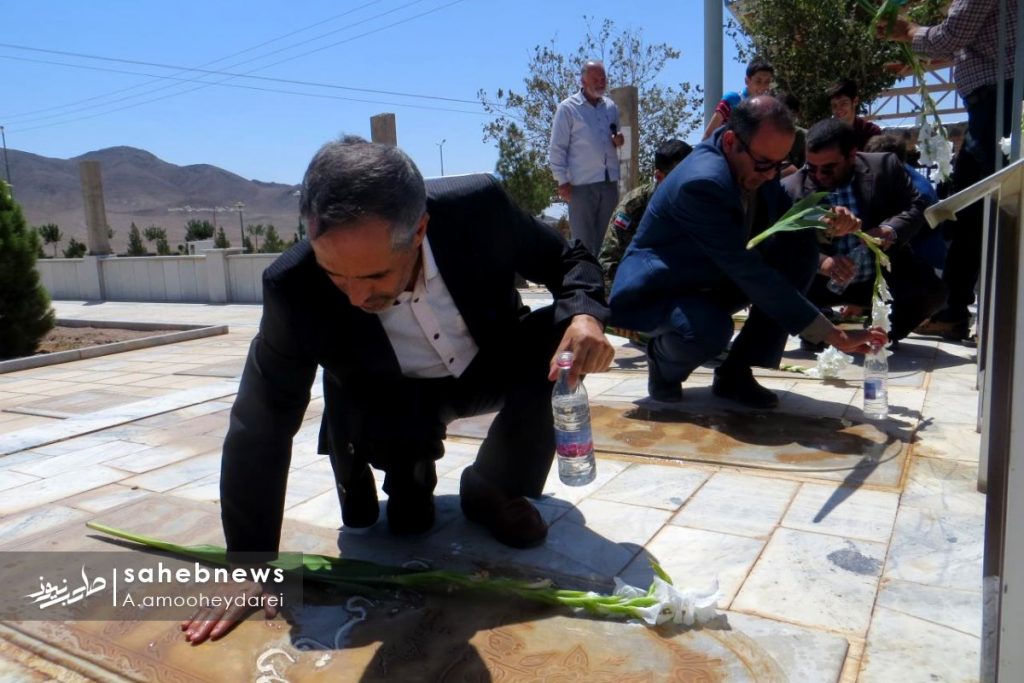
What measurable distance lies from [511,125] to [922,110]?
15.5m

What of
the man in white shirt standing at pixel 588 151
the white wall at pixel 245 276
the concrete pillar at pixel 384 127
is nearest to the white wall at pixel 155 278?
the white wall at pixel 245 276

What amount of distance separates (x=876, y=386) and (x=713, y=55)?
3999mm

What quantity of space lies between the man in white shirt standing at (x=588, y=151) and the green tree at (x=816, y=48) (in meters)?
4.58

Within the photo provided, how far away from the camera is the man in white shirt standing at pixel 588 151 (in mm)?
6684

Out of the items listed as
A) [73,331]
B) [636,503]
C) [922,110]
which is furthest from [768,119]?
[73,331]

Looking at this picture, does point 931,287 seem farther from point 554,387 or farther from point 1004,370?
point 1004,370

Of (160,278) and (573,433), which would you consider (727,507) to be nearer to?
(573,433)

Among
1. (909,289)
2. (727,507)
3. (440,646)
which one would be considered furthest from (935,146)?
(440,646)

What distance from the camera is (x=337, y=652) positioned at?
6.49 feet

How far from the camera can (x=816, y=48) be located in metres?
10.2

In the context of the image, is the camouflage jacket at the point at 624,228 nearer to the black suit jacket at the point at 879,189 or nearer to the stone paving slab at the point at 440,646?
the black suit jacket at the point at 879,189

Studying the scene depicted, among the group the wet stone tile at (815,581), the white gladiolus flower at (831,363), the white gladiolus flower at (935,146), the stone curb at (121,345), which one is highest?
the white gladiolus flower at (935,146)

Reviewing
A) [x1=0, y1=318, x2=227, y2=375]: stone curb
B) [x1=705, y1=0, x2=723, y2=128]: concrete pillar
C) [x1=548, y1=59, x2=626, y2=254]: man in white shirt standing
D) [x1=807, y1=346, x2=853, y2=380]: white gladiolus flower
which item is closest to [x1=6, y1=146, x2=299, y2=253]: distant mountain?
[x1=0, y1=318, x2=227, y2=375]: stone curb

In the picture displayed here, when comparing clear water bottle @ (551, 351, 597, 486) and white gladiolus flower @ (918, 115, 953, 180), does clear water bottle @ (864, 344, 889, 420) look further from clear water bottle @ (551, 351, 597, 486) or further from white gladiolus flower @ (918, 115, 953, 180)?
clear water bottle @ (551, 351, 597, 486)
